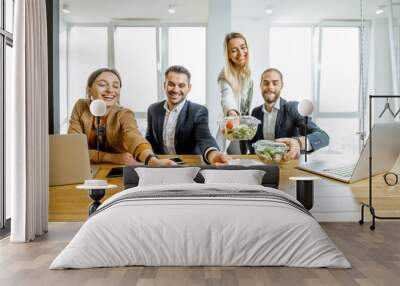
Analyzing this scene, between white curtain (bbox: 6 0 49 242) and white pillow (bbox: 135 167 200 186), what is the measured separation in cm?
117

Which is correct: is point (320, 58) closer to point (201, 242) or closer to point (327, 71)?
point (327, 71)

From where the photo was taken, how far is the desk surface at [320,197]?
20.7 feet

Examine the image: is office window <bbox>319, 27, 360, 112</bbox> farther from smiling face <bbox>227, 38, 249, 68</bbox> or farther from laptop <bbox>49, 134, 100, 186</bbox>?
laptop <bbox>49, 134, 100, 186</bbox>

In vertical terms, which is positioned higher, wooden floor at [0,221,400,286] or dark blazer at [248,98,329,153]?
dark blazer at [248,98,329,153]

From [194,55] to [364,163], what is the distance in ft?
8.11

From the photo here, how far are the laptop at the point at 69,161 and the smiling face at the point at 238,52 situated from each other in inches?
81.1

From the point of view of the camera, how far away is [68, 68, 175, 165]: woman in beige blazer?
255 inches

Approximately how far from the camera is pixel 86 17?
6.46 meters

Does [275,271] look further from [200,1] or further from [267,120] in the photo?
[200,1]

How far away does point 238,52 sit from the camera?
255 inches

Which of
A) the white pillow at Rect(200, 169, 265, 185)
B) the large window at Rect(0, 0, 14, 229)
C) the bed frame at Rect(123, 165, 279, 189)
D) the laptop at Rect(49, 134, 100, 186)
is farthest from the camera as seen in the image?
the laptop at Rect(49, 134, 100, 186)

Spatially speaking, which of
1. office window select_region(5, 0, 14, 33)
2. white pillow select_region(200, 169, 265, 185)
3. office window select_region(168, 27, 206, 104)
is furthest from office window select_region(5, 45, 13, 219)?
white pillow select_region(200, 169, 265, 185)

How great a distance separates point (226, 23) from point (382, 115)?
2291mm

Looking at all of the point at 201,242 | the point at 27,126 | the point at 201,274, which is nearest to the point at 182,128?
the point at 27,126
